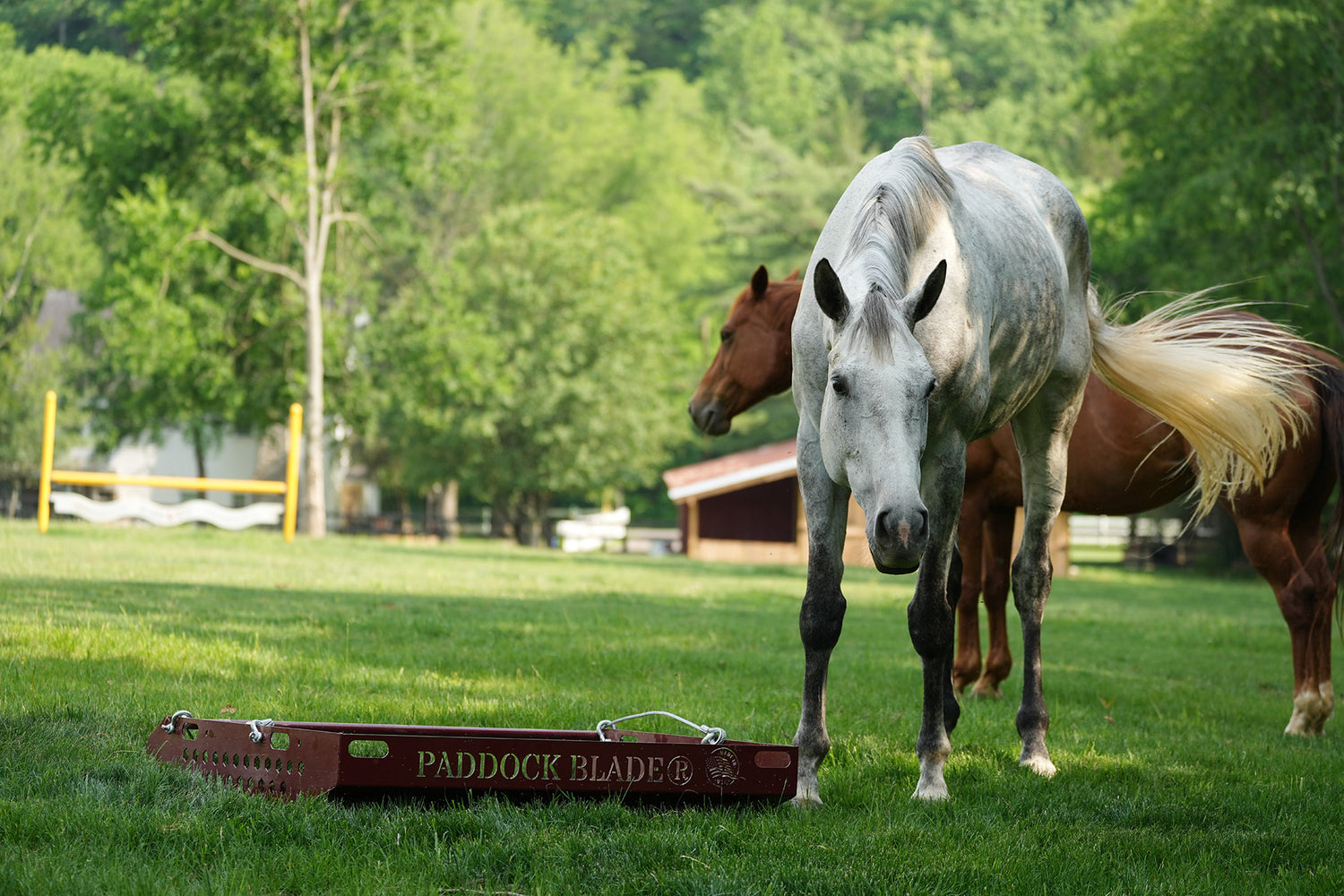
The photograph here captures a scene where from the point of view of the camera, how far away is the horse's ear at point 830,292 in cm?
386

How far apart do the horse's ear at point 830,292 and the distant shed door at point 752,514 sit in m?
28.8

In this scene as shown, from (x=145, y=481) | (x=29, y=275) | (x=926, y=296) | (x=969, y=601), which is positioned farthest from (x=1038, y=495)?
(x=29, y=275)

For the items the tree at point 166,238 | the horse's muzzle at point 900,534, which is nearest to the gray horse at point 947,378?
the horse's muzzle at point 900,534

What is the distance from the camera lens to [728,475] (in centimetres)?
3019

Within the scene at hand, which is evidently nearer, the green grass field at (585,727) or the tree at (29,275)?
the green grass field at (585,727)

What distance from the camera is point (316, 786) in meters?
3.56

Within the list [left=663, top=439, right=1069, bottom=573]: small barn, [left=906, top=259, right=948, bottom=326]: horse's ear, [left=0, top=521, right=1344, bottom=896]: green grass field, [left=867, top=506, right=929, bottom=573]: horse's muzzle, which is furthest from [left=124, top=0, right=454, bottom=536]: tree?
[left=867, top=506, right=929, bottom=573]: horse's muzzle

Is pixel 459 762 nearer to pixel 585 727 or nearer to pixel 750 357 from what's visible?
pixel 585 727

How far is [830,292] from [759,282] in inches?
163

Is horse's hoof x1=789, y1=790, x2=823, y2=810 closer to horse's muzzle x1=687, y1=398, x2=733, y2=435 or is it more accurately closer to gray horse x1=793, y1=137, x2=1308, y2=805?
gray horse x1=793, y1=137, x2=1308, y2=805

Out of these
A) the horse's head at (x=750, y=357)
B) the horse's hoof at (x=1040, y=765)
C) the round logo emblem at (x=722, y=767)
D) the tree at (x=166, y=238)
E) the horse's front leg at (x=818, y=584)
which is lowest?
the horse's hoof at (x=1040, y=765)

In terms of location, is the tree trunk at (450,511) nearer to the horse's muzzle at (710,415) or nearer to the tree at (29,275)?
the tree at (29,275)

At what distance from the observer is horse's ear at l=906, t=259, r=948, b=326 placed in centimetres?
394

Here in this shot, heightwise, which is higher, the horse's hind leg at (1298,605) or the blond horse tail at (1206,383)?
the blond horse tail at (1206,383)
